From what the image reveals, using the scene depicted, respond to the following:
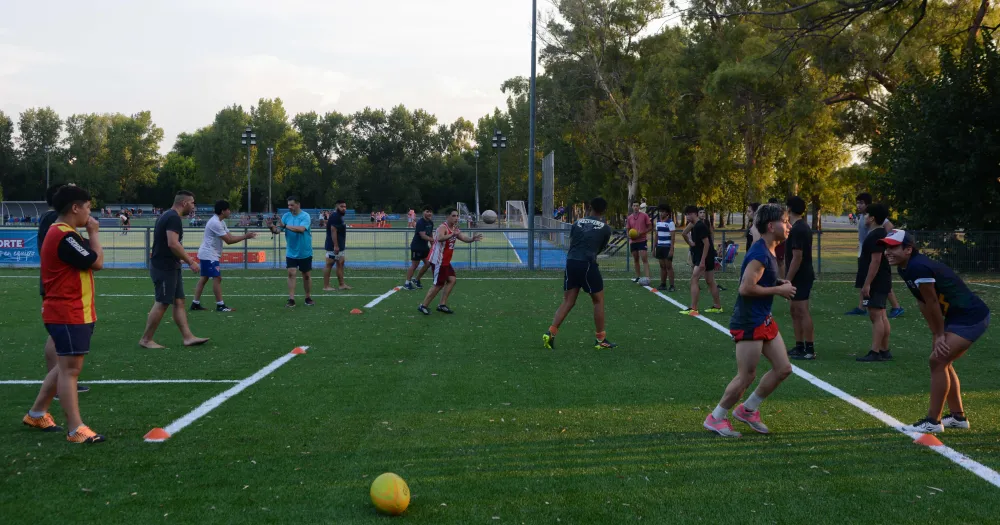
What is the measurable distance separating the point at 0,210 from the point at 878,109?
70.2m

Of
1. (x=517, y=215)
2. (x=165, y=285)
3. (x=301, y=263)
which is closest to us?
(x=165, y=285)

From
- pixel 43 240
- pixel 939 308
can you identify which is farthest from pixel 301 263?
pixel 939 308

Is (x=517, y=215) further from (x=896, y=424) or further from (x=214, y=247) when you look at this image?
(x=896, y=424)

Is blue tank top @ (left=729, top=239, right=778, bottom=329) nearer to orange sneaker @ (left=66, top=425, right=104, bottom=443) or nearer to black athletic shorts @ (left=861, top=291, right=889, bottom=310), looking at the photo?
black athletic shorts @ (left=861, top=291, right=889, bottom=310)

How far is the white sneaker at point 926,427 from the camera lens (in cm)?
600

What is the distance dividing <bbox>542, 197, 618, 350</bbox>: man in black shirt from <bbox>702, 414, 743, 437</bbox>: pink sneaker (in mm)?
3893

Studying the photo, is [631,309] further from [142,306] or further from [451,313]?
[142,306]

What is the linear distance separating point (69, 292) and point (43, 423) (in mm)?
1138

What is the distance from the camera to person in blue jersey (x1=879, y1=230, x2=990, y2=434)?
564 cm

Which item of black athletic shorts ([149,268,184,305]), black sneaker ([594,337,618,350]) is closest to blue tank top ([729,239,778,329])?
black sneaker ([594,337,618,350])

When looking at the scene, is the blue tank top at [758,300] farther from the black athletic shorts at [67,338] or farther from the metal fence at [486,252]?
the metal fence at [486,252]

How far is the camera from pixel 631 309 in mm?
14688

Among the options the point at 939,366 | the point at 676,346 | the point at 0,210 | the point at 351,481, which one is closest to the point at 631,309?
the point at 676,346

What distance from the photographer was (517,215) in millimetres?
49875
